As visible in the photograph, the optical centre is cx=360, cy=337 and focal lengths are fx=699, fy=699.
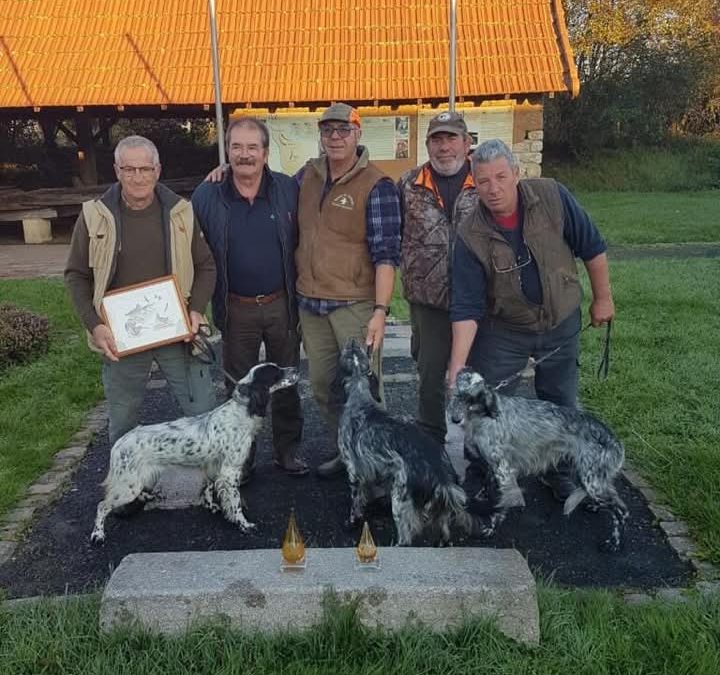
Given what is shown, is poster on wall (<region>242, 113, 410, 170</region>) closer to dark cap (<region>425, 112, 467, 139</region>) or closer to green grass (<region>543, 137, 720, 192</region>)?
green grass (<region>543, 137, 720, 192</region>)

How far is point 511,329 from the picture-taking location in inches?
162

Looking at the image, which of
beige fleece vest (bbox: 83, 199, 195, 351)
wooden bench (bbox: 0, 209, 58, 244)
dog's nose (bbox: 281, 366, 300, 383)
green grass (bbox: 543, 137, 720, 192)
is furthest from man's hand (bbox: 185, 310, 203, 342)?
green grass (bbox: 543, 137, 720, 192)

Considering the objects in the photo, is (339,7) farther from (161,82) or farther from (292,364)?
(292,364)

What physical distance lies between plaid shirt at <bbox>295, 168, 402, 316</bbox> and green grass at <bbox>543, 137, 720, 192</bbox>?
20.8 m

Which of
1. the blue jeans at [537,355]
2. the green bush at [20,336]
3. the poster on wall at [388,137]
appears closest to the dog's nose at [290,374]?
the blue jeans at [537,355]

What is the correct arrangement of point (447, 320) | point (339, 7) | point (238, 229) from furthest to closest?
point (339, 7) → point (447, 320) → point (238, 229)

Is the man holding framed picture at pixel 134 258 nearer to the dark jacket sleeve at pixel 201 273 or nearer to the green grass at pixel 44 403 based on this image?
the dark jacket sleeve at pixel 201 273

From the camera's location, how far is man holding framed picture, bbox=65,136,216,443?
12.6 ft

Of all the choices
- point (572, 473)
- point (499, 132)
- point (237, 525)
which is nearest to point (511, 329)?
point (572, 473)

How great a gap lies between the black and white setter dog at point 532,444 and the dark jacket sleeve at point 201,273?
1552 mm

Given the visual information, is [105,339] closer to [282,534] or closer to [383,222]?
[282,534]

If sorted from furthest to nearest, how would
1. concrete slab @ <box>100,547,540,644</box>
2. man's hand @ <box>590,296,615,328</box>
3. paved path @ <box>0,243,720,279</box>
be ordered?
paved path @ <box>0,243,720,279</box>
man's hand @ <box>590,296,615,328</box>
concrete slab @ <box>100,547,540,644</box>

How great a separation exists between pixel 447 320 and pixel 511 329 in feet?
1.85

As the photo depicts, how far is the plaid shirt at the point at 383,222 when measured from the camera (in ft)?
13.8
